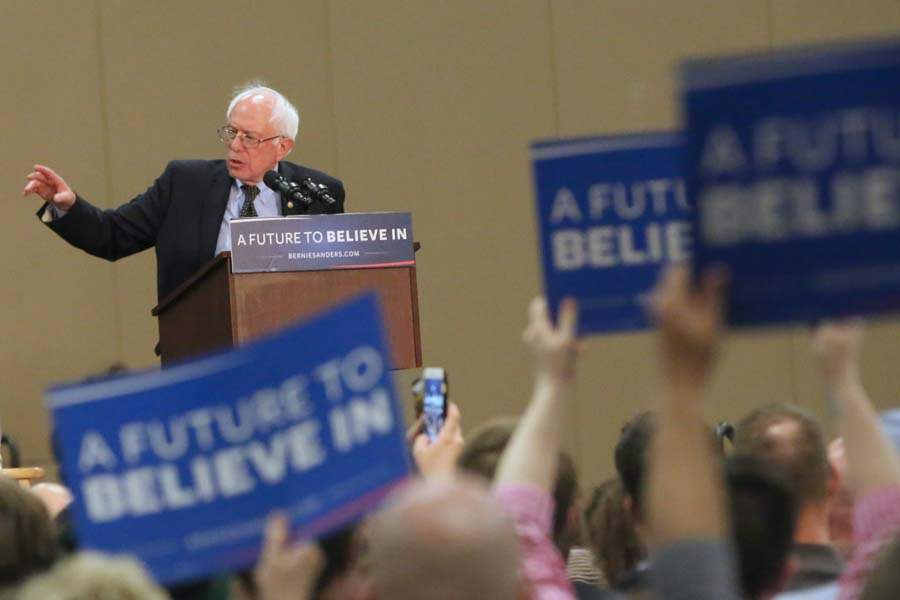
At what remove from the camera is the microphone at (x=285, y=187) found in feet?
17.9

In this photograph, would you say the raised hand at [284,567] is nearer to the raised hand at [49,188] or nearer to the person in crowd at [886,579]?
the person in crowd at [886,579]

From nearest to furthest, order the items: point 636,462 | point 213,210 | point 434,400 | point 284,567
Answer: point 284,567 → point 636,462 → point 434,400 → point 213,210

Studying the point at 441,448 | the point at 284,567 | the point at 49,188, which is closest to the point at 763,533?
the point at 284,567

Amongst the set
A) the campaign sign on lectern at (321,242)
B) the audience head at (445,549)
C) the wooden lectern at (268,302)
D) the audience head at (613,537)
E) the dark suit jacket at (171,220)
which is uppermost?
the dark suit jacket at (171,220)

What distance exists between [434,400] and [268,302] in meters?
1.12

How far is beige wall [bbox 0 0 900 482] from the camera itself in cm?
796

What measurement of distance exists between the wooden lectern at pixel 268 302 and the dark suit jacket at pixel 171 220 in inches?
18.7

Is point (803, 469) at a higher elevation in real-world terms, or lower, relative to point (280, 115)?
lower

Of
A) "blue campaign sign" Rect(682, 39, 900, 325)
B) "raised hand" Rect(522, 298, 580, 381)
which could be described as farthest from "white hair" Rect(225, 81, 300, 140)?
"blue campaign sign" Rect(682, 39, 900, 325)

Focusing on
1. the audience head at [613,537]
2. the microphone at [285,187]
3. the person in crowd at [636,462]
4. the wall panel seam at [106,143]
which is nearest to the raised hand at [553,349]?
the person in crowd at [636,462]

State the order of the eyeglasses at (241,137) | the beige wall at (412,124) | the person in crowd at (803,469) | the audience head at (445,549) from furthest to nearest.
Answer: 1. the beige wall at (412,124)
2. the eyeglasses at (241,137)
3. the person in crowd at (803,469)
4. the audience head at (445,549)

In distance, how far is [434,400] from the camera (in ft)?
12.7

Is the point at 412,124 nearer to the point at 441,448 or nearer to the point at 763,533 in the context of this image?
the point at 441,448

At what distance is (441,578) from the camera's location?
1.67m
